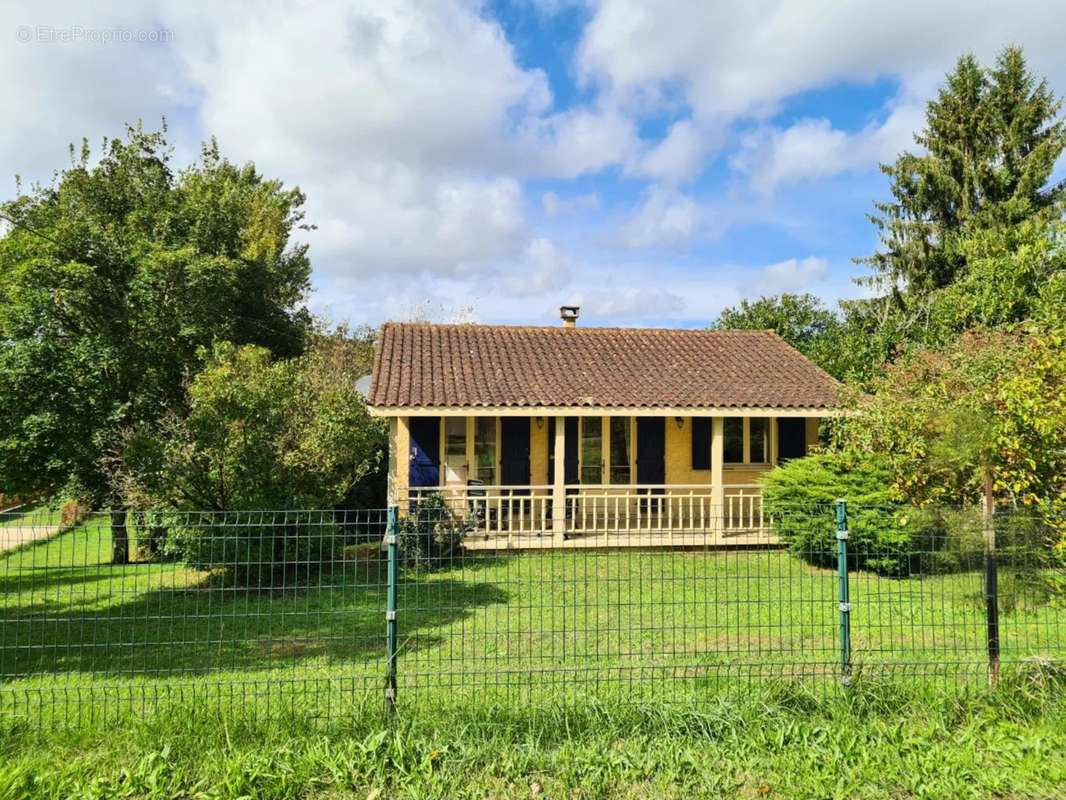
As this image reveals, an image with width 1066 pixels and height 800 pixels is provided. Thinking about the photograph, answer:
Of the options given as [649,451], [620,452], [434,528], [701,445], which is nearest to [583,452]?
[620,452]

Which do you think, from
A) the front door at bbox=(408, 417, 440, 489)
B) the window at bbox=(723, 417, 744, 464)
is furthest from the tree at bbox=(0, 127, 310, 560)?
the window at bbox=(723, 417, 744, 464)

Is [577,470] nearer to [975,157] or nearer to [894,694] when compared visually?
[894,694]

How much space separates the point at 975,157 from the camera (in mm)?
25016

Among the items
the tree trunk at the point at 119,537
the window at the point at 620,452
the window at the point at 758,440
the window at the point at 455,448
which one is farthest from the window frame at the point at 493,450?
the tree trunk at the point at 119,537

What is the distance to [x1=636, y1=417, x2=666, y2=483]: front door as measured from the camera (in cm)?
1466

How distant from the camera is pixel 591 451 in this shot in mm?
14750

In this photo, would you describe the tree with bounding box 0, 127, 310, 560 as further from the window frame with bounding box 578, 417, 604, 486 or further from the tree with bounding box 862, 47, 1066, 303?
the tree with bounding box 862, 47, 1066, 303

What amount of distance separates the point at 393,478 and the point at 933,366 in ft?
30.8

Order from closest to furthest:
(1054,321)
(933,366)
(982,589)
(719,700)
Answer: (719,700), (982,589), (1054,321), (933,366)

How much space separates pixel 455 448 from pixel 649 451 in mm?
4205

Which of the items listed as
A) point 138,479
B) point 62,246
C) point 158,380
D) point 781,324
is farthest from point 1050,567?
point 781,324

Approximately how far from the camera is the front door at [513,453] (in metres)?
14.5

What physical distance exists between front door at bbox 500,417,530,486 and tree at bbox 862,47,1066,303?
60.7 ft

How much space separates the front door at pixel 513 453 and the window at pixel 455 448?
811mm
